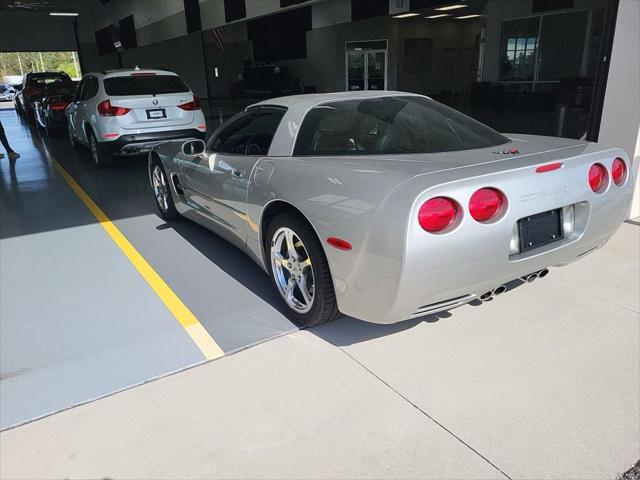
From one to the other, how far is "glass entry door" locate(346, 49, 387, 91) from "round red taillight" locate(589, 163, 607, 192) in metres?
21.2

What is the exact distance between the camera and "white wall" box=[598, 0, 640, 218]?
188 inches

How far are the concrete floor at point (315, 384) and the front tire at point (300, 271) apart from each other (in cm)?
16

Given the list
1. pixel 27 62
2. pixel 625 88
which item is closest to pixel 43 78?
pixel 625 88

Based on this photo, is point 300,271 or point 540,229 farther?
point 300,271

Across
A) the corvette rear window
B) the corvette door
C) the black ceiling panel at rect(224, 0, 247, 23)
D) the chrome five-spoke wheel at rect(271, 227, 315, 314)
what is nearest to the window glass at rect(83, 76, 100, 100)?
the corvette door

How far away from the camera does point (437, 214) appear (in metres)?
2.38

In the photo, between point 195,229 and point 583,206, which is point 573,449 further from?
point 195,229

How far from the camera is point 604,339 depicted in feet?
10.0

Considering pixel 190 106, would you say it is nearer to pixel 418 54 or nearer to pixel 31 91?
pixel 31 91

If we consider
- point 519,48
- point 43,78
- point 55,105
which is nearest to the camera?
point 55,105

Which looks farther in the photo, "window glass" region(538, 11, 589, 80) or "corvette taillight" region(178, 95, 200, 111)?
"window glass" region(538, 11, 589, 80)

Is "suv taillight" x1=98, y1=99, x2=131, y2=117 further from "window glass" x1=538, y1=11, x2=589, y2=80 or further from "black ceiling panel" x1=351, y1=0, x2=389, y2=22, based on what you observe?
"window glass" x1=538, y1=11, x2=589, y2=80

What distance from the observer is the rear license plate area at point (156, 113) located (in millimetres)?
8484

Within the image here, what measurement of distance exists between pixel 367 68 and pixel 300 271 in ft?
74.5
